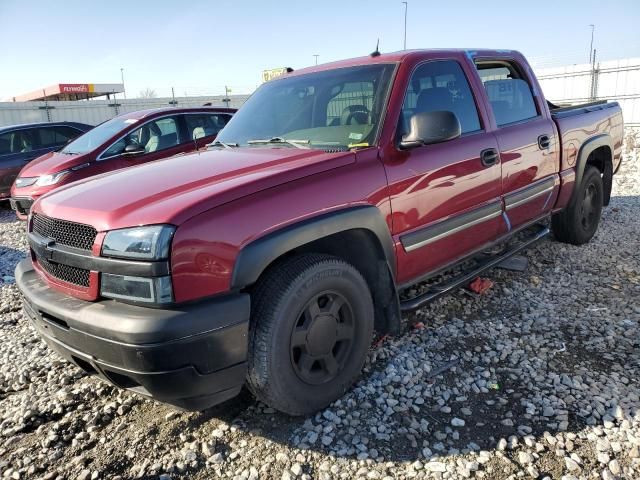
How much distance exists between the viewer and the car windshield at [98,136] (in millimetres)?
7090

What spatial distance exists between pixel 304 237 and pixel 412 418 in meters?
1.14

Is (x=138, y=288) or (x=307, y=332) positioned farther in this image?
(x=307, y=332)

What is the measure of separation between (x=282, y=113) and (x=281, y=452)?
86.1 inches

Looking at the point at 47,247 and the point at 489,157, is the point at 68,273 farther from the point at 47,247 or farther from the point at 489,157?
the point at 489,157

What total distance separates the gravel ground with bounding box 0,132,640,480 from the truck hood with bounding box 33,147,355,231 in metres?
1.16

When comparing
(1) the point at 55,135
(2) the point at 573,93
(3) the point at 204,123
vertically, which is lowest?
(1) the point at 55,135

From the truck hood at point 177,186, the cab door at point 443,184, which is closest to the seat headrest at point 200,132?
the truck hood at point 177,186

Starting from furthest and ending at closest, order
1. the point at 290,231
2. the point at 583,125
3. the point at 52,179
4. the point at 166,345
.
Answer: the point at 52,179 → the point at 583,125 → the point at 290,231 → the point at 166,345

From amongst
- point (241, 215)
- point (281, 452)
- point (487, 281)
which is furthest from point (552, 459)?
point (487, 281)

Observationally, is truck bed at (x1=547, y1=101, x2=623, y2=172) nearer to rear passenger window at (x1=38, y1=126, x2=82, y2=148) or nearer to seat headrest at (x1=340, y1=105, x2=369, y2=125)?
seat headrest at (x1=340, y1=105, x2=369, y2=125)

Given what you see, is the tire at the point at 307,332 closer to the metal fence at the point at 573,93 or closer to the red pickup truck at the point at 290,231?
the red pickup truck at the point at 290,231

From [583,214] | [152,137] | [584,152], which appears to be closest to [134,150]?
[152,137]

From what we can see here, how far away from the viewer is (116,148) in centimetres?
699

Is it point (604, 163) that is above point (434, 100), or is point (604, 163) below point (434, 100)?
below
